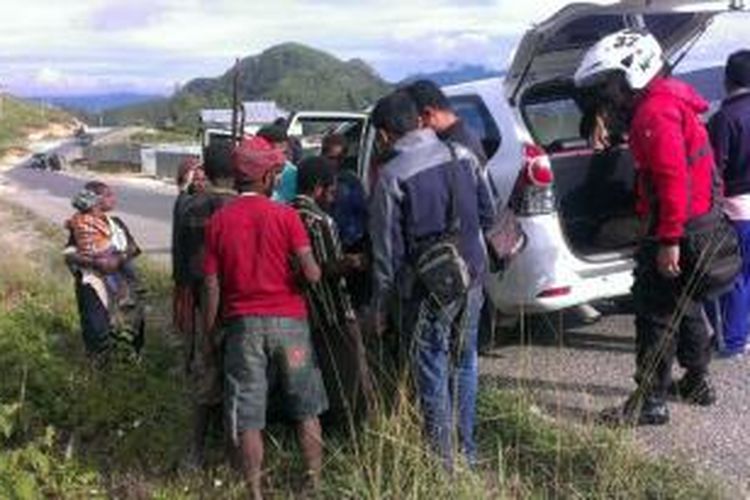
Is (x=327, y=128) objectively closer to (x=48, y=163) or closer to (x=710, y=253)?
(x=710, y=253)

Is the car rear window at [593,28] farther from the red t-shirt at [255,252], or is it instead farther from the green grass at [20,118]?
the green grass at [20,118]

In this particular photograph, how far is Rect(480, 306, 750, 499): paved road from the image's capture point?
5578mm

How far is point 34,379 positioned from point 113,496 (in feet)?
6.81

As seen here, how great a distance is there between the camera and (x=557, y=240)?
7074 millimetres

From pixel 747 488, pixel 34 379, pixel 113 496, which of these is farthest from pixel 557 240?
pixel 34 379

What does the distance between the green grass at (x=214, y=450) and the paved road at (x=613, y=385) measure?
296 millimetres

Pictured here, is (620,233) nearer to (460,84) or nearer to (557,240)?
(557,240)

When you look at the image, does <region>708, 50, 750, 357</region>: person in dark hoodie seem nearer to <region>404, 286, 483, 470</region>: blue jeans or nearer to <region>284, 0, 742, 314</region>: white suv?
<region>284, 0, 742, 314</region>: white suv

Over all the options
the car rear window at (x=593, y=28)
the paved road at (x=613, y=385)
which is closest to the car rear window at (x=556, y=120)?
the car rear window at (x=593, y=28)

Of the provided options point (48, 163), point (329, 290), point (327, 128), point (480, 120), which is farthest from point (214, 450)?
point (48, 163)

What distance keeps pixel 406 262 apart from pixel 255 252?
2.02ft

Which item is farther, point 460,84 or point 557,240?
point 460,84

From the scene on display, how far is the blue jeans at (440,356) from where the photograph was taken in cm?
516

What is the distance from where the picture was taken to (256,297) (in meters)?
5.21
